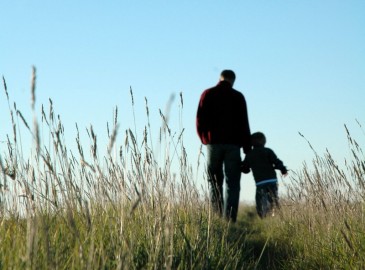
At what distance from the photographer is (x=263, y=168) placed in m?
8.70

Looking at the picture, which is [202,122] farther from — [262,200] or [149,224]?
[149,224]

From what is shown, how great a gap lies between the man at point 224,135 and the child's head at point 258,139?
121 centimetres

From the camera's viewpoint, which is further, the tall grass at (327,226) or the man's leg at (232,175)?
the man's leg at (232,175)

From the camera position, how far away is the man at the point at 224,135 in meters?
7.36

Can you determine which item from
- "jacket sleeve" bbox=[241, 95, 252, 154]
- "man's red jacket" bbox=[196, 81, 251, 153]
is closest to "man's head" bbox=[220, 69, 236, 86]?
"man's red jacket" bbox=[196, 81, 251, 153]

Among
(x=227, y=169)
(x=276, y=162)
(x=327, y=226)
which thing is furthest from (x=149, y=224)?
(x=276, y=162)

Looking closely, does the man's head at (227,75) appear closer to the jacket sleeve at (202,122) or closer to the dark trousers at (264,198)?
the jacket sleeve at (202,122)

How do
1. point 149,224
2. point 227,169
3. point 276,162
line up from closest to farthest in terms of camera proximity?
1. point 149,224
2. point 227,169
3. point 276,162

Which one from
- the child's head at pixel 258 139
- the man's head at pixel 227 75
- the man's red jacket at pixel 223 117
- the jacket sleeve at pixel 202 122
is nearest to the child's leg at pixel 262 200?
the child's head at pixel 258 139

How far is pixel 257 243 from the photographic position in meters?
5.68

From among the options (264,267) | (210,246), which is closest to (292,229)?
(264,267)

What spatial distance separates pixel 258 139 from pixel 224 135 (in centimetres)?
165

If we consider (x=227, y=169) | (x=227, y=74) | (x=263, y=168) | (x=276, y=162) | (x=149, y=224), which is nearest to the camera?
(x=149, y=224)

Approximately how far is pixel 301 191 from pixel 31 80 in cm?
481
